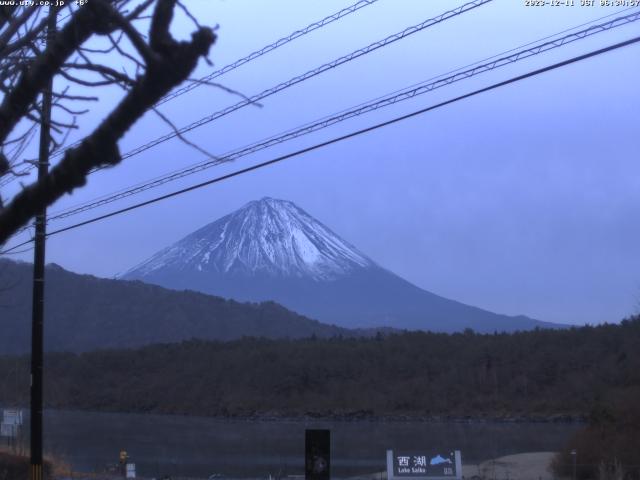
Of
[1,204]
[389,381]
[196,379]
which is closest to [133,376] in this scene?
[196,379]

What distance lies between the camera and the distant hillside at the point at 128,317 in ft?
426

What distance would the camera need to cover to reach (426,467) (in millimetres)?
24891

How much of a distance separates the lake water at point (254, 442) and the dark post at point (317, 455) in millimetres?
16498

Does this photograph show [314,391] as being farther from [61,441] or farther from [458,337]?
[61,441]

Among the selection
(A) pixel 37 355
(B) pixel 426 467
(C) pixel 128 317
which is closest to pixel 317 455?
(A) pixel 37 355

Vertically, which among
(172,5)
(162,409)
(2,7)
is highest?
(2,7)

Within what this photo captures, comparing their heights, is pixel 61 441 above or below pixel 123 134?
below

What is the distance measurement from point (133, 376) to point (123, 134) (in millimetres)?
91736

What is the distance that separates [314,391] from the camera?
86.3 meters

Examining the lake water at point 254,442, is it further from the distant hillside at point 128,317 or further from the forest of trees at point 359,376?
the distant hillside at point 128,317

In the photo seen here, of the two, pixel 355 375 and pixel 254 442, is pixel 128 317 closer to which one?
pixel 355 375

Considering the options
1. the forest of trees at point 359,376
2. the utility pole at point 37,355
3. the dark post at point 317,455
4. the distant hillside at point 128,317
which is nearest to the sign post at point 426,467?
the dark post at point 317,455

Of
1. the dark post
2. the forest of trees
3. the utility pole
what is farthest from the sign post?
the forest of trees

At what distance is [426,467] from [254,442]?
89.0ft
